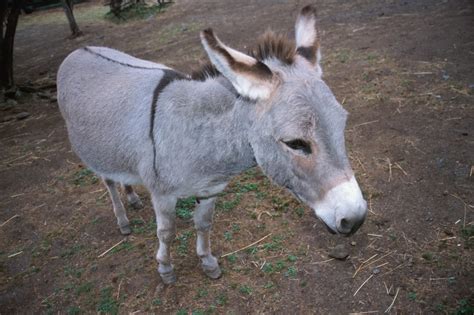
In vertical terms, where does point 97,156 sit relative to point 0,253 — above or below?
above

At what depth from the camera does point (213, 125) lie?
185 centimetres

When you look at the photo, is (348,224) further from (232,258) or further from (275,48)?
(232,258)

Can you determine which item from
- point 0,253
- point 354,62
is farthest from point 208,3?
point 0,253

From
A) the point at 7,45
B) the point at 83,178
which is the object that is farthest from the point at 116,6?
the point at 83,178

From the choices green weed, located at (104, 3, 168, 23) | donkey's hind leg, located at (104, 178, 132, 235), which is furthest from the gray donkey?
green weed, located at (104, 3, 168, 23)

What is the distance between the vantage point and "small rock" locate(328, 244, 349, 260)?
2617 mm

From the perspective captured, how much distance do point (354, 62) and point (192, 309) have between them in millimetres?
4371

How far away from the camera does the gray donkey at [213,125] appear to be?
1.46 metres

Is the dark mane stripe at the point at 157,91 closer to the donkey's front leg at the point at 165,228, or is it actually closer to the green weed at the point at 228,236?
the donkey's front leg at the point at 165,228

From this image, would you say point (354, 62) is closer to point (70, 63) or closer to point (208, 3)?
point (70, 63)

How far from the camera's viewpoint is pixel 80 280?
2.75 meters

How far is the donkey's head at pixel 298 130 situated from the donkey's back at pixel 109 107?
Answer: 828 millimetres

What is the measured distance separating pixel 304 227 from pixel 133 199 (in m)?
1.65

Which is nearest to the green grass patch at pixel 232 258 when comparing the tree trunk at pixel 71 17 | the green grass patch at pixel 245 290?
the green grass patch at pixel 245 290
